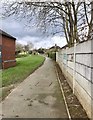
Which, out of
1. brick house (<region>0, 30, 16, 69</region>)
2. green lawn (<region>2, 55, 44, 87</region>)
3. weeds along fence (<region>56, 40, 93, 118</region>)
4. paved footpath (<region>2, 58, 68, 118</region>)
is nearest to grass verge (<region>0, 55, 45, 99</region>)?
green lawn (<region>2, 55, 44, 87</region>)

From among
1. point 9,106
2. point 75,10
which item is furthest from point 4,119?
point 75,10

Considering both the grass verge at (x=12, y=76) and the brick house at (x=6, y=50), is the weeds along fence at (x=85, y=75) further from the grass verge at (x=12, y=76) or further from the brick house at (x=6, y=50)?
the brick house at (x=6, y=50)

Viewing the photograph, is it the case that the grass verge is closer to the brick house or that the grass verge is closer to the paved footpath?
the paved footpath

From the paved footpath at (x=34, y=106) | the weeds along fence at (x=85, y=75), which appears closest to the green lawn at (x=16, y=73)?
the paved footpath at (x=34, y=106)

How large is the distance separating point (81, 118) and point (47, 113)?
982 mm

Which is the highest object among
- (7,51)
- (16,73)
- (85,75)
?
(7,51)

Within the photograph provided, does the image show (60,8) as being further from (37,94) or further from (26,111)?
(26,111)

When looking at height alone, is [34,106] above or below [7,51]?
below

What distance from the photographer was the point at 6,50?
28.5 m

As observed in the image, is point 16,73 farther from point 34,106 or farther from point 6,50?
point 34,106

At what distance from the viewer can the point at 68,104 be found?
25.3ft

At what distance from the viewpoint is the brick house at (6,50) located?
26.4 metres

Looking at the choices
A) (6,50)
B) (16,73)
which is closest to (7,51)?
(6,50)

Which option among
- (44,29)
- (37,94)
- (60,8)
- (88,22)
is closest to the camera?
(37,94)
